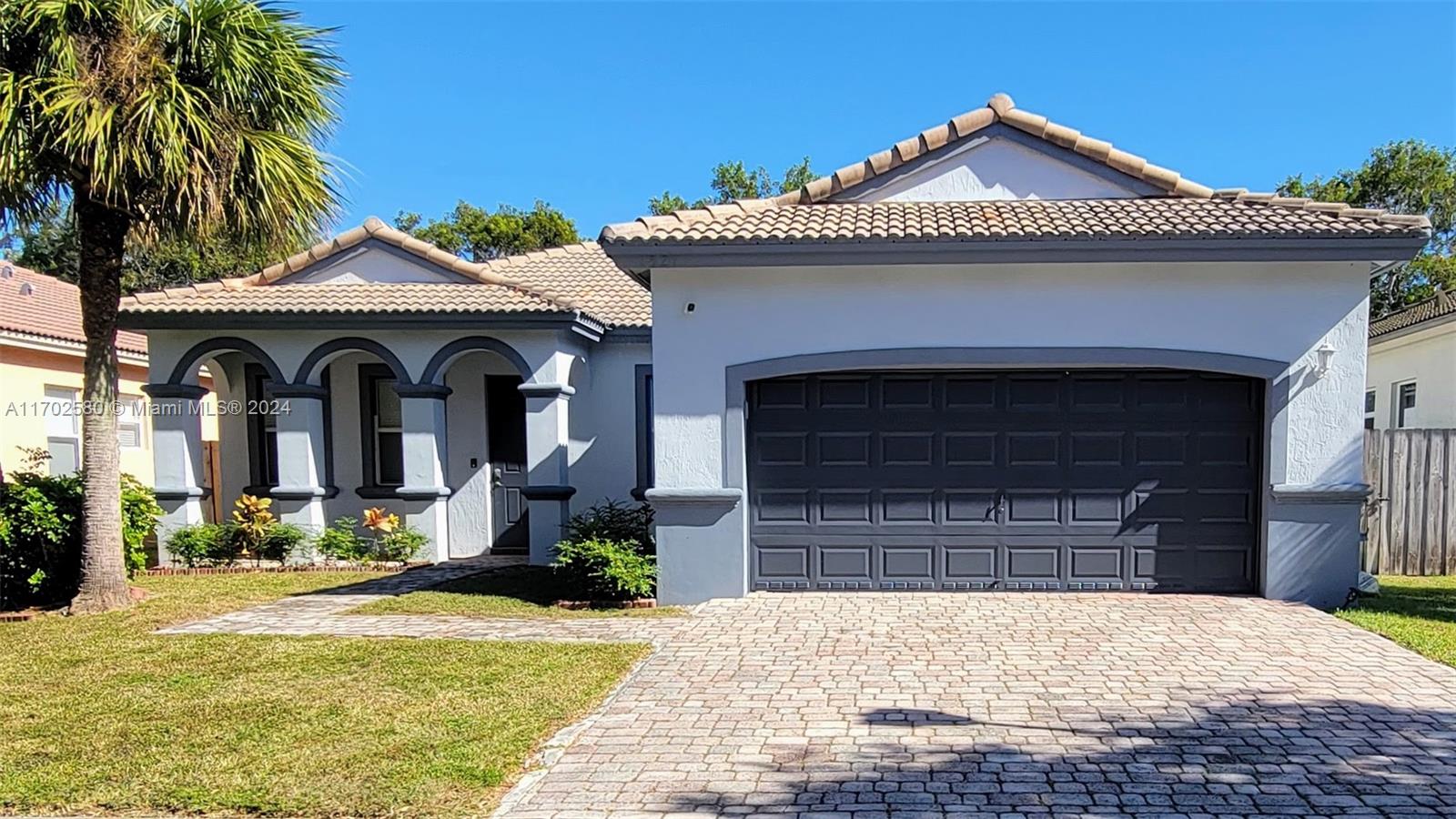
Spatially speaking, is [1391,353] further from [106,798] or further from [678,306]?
[106,798]

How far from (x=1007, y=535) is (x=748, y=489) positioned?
2823 millimetres

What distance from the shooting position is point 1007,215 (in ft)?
28.0

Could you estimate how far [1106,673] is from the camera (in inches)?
229

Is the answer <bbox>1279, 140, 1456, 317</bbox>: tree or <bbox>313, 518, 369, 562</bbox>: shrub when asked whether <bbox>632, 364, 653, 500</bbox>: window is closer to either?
<bbox>313, 518, 369, 562</bbox>: shrub

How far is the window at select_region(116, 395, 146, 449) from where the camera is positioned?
1612 centimetres

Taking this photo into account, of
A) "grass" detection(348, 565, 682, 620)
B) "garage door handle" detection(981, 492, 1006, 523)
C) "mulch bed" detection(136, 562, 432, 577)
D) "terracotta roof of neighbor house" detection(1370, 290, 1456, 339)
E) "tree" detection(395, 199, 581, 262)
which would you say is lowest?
"mulch bed" detection(136, 562, 432, 577)

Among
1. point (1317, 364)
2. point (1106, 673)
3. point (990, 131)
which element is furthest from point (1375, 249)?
point (1106, 673)

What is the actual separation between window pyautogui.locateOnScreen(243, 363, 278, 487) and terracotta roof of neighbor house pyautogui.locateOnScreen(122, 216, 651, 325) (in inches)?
54.9

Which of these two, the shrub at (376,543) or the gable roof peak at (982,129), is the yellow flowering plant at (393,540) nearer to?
the shrub at (376,543)

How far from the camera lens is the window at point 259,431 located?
12.3 metres

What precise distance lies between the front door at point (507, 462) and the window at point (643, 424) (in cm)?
176

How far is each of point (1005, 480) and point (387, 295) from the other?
28.4ft

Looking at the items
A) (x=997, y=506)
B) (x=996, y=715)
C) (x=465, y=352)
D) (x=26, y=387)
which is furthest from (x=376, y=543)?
(x=996, y=715)

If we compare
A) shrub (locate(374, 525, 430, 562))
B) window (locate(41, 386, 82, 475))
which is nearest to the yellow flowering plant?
shrub (locate(374, 525, 430, 562))
